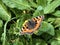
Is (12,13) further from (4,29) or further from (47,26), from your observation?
(47,26)

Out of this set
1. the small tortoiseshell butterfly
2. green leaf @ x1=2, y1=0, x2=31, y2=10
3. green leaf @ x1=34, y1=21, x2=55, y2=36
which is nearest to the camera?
the small tortoiseshell butterfly

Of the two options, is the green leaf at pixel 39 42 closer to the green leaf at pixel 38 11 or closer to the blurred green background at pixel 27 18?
the blurred green background at pixel 27 18

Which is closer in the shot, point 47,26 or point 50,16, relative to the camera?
point 47,26

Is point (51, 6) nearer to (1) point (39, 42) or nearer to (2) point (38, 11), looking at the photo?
(2) point (38, 11)

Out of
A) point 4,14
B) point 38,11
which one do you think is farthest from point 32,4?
point 4,14

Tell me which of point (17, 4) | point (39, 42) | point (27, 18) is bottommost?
point (39, 42)

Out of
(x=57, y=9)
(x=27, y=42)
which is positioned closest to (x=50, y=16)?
(x=57, y=9)

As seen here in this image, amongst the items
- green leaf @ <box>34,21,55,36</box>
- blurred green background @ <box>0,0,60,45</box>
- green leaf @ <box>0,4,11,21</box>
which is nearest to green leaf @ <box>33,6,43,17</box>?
blurred green background @ <box>0,0,60,45</box>

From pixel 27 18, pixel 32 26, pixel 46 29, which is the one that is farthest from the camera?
pixel 27 18

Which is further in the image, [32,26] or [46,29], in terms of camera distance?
[46,29]

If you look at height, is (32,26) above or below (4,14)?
below

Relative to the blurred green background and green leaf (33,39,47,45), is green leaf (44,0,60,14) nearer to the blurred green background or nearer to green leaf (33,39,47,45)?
the blurred green background
